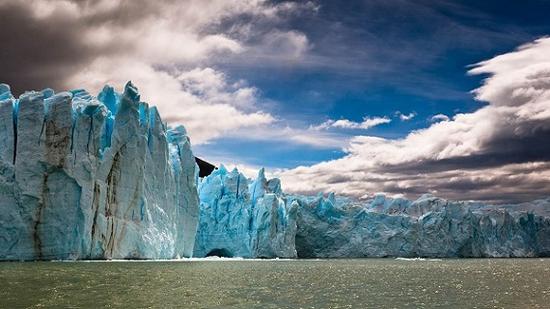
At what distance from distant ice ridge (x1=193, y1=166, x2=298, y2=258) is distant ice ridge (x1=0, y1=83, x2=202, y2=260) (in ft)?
50.1

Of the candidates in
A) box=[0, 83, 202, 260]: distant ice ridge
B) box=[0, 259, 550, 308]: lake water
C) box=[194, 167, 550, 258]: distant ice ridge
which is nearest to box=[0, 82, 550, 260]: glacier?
box=[0, 83, 202, 260]: distant ice ridge

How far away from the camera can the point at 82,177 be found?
42.0 metres

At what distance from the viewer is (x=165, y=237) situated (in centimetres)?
5097

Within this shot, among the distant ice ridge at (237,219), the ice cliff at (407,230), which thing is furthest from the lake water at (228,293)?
the ice cliff at (407,230)

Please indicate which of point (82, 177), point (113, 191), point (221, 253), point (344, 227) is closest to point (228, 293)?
point (82, 177)

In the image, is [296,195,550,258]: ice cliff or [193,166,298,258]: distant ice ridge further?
[296,195,550,258]: ice cliff

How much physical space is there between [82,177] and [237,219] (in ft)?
90.9

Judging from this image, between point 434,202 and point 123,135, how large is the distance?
233ft

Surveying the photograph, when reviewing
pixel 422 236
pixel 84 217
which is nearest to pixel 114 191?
pixel 84 217

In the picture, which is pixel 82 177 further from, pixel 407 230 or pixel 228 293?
pixel 407 230

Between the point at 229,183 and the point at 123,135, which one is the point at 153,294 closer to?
the point at 123,135

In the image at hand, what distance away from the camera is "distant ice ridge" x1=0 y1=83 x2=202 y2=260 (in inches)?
1582

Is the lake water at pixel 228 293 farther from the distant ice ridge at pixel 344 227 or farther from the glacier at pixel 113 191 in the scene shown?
the distant ice ridge at pixel 344 227

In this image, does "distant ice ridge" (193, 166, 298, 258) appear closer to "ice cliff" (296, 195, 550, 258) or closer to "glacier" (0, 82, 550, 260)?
"glacier" (0, 82, 550, 260)
